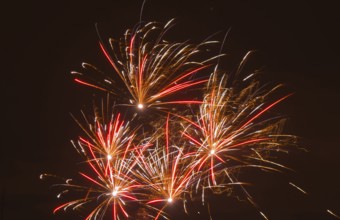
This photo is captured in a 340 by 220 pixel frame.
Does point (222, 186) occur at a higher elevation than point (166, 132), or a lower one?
lower

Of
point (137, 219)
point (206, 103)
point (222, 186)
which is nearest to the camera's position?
point (222, 186)

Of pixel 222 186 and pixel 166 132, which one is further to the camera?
pixel 166 132

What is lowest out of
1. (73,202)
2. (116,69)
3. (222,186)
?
(222,186)

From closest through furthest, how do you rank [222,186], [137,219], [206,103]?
1. [222,186]
2. [206,103]
3. [137,219]

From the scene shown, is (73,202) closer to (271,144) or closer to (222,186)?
(222,186)

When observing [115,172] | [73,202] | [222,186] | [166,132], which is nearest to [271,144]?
[222,186]

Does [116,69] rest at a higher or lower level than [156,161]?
higher

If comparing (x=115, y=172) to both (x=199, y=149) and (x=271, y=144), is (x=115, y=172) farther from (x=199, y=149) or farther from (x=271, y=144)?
(x=271, y=144)

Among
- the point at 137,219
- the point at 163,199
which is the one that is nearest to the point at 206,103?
the point at 163,199

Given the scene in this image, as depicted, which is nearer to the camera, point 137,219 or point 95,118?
point 95,118
